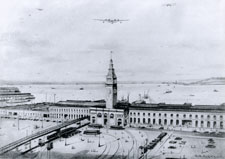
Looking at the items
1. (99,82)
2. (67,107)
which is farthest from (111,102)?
(67,107)

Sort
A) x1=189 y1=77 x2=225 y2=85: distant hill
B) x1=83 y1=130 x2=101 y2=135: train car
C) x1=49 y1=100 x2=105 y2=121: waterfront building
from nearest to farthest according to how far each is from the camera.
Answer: x1=189 y1=77 x2=225 y2=85: distant hill, x1=83 y1=130 x2=101 y2=135: train car, x1=49 y1=100 x2=105 y2=121: waterfront building

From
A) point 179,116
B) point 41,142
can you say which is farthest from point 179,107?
point 41,142

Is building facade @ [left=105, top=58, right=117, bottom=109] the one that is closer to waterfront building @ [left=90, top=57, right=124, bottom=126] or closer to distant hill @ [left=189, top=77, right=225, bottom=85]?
waterfront building @ [left=90, top=57, right=124, bottom=126]

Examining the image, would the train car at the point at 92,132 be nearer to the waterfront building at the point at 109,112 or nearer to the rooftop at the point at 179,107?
the waterfront building at the point at 109,112

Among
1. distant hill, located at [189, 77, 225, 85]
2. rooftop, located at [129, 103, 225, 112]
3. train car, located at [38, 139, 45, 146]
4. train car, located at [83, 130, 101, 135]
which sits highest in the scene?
distant hill, located at [189, 77, 225, 85]

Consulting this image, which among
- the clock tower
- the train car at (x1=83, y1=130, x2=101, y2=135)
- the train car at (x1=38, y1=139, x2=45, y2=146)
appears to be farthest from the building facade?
the train car at (x1=38, y1=139, x2=45, y2=146)
